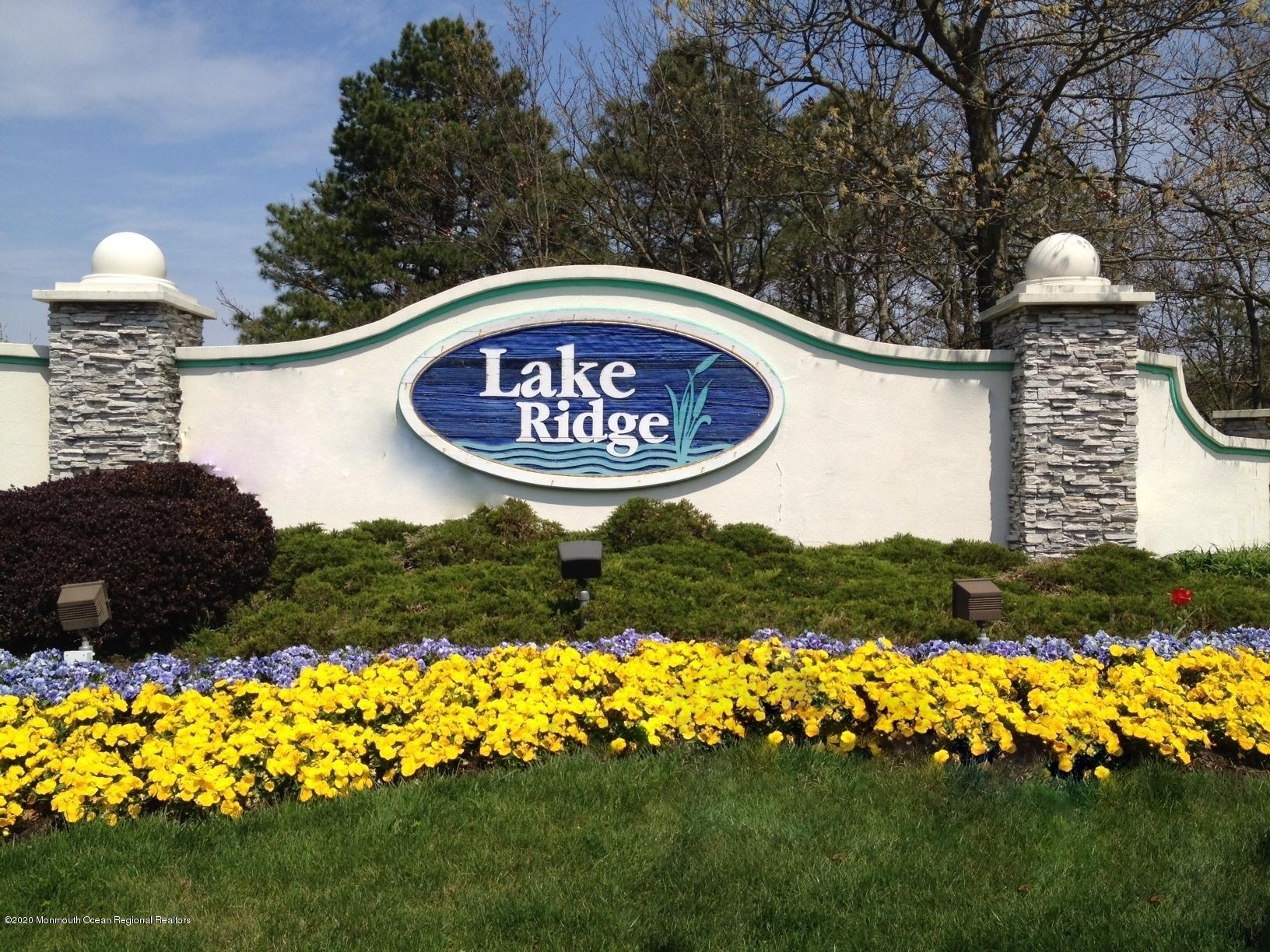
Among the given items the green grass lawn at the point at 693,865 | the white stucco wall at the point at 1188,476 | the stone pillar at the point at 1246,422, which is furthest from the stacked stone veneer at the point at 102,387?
the stone pillar at the point at 1246,422

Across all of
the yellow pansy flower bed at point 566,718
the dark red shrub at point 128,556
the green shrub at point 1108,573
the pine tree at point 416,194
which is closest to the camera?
the yellow pansy flower bed at point 566,718

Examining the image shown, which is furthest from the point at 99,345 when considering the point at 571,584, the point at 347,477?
the point at 571,584

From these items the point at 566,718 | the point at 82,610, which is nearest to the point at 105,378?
the point at 82,610

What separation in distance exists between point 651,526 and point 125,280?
469cm

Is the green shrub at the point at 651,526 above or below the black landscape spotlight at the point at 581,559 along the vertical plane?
above

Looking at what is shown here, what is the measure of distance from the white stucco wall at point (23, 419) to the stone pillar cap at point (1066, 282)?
8056mm

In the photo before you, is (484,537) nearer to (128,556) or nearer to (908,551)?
(128,556)

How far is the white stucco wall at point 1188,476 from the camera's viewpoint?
856 cm

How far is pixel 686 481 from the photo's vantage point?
8211 mm

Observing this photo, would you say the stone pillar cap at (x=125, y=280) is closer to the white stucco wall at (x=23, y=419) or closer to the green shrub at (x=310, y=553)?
the white stucco wall at (x=23, y=419)

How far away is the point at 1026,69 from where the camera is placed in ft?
37.1

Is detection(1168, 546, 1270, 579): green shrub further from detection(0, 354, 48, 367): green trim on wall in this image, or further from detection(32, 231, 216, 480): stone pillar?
detection(0, 354, 48, 367): green trim on wall

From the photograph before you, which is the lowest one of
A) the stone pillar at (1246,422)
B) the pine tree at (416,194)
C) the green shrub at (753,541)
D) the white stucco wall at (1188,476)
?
the green shrub at (753,541)

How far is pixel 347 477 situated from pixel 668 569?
2.97 metres
